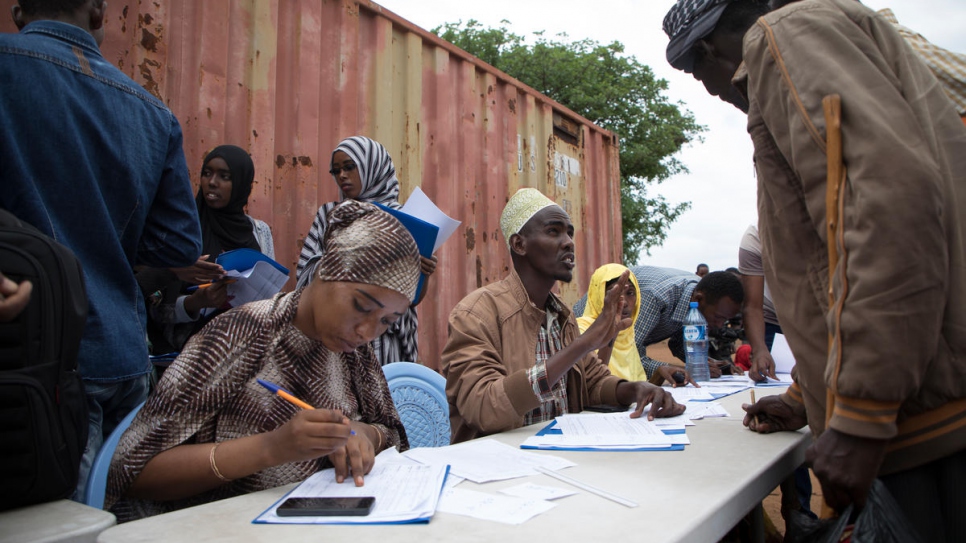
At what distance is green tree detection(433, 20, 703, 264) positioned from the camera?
14016mm

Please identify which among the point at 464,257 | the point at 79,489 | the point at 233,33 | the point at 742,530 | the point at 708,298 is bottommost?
the point at 742,530

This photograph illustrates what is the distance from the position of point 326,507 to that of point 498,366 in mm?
979

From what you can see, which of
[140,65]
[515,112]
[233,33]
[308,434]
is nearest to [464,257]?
[515,112]

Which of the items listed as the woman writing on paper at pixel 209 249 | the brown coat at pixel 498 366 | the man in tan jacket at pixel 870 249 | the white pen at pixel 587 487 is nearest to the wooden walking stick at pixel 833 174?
the man in tan jacket at pixel 870 249

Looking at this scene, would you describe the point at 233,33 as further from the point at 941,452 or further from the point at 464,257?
the point at 941,452

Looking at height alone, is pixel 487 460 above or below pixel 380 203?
below

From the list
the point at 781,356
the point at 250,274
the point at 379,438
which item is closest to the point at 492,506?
the point at 379,438

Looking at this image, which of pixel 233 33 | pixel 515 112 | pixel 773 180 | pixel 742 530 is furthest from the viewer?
pixel 515 112

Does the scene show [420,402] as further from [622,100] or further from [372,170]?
[622,100]

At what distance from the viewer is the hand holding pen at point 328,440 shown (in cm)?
99

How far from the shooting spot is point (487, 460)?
3.99 ft

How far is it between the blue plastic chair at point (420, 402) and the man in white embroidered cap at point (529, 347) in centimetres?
5

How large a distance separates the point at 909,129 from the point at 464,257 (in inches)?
117

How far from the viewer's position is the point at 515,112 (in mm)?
4387
